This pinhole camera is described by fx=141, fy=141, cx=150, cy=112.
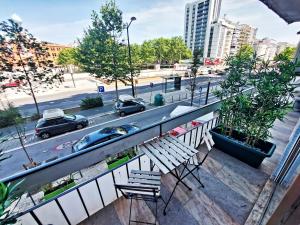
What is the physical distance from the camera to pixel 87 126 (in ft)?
29.0

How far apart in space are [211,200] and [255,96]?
190cm

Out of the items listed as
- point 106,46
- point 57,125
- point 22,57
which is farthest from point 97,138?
point 106,46

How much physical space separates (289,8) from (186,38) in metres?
71.9

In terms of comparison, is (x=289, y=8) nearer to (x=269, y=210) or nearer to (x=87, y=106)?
(x=269, y=210)

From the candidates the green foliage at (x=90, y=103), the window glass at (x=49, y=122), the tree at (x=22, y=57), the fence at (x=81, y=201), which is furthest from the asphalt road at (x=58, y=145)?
the fence at (x=81, y=201)

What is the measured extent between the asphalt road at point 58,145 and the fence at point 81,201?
Result: 406 centimetres

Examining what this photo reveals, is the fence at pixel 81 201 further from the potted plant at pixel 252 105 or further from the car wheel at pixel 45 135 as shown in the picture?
the car wheel at pixel 45 135

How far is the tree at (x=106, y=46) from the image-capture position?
10.3 m

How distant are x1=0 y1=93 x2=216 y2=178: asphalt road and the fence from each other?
13.3 feet

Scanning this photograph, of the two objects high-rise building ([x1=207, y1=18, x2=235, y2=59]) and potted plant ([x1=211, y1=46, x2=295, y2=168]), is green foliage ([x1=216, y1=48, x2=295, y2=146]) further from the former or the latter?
high-rise building ([x1=207, y1=18, x2=235, y2=59])

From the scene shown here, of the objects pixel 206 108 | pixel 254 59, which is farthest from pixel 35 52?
pixel 254 59

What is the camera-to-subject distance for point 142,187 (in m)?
1.44

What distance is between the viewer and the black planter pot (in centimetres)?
239

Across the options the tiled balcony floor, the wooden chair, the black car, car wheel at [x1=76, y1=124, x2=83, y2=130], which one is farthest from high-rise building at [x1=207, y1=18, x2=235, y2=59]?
the wooden chair
